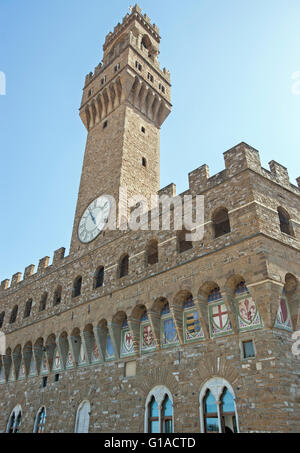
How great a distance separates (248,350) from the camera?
10.1 metres

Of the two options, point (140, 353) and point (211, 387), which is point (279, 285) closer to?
point (211, 387)

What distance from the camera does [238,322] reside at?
1073cm

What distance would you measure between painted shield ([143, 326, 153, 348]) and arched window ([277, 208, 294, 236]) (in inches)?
234

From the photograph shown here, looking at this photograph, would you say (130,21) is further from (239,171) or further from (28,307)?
(28,307)

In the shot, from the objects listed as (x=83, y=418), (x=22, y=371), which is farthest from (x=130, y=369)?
(x=22, y=371)

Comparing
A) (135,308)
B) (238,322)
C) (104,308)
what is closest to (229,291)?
(238,322)

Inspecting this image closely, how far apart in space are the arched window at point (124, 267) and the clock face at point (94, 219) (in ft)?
8.89

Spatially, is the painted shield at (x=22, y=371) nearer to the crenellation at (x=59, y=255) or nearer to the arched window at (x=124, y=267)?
the crenellation at (x=59, y=255)

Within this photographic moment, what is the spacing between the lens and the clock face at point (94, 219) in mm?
18266

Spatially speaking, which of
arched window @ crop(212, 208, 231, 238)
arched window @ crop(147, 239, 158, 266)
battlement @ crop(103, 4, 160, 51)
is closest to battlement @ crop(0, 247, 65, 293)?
arched window @ crop(147, 239, 158, 266)

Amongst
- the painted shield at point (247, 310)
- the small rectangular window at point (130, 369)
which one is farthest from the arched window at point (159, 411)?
the painted shield at point (247, 310)

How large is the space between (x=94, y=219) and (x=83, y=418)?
9242mm

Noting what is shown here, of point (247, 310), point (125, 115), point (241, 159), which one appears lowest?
point (247, 310)

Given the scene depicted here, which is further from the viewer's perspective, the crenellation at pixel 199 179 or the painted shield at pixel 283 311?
the crenellation at pixel 199 179
